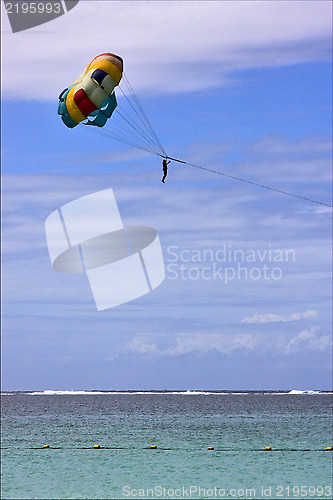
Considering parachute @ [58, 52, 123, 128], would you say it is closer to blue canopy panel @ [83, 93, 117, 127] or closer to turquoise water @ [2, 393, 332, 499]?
blue canopy panel @ [83, 93, 117, 127]

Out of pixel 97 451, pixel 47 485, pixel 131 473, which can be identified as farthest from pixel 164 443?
pixel 47 485

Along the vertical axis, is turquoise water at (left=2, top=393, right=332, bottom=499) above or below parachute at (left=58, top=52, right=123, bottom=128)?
below

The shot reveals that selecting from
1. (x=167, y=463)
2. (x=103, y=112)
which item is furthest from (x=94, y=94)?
(x=167, y=463)

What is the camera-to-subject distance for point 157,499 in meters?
43.2

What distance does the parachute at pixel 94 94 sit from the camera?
119 ft

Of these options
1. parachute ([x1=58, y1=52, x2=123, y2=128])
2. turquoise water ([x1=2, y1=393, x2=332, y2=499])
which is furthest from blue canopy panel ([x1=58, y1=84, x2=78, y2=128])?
turquoise water ([x1=2, y1=393, x2=332, y2=499])

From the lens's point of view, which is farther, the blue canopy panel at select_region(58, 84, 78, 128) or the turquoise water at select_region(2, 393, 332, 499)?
the turquoise water at select_region(2, 393, 332, 499)

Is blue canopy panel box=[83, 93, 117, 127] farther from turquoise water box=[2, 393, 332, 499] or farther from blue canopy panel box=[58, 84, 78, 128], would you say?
turquoise water box=[2, 393, 332, 499]

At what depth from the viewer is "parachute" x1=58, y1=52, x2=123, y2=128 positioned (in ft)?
119

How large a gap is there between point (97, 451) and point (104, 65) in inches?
1484

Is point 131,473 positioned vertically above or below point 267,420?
above

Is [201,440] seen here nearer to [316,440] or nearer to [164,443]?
[164,443]

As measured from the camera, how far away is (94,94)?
3628 centimetres

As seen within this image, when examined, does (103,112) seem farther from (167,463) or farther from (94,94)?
(167,463)
